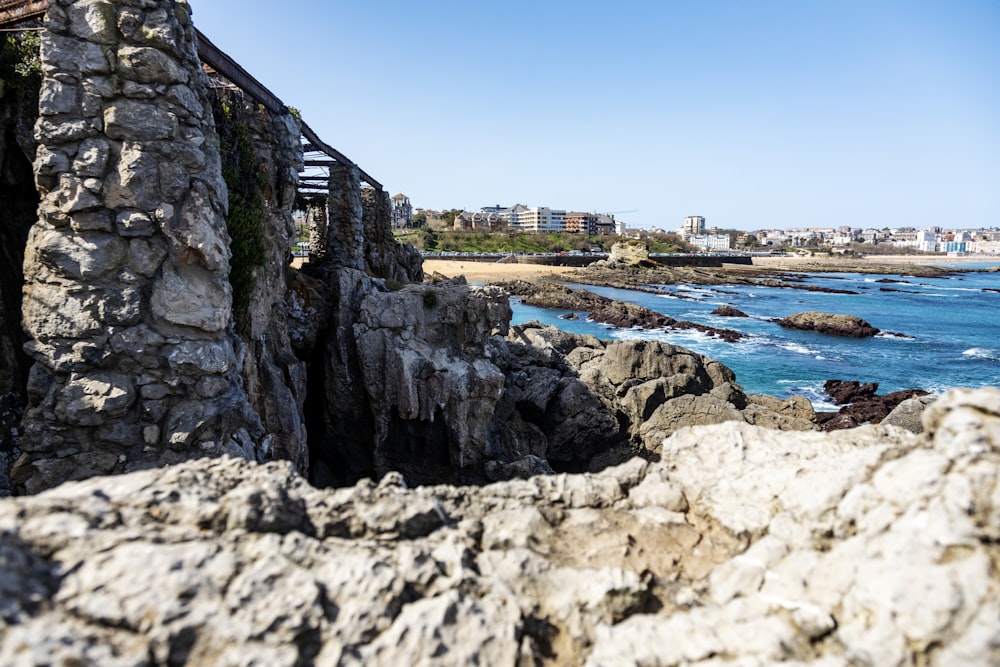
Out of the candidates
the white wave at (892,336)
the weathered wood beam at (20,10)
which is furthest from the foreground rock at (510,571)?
the white wave at (892,336)

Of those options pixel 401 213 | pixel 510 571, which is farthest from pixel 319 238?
pixel 401 213

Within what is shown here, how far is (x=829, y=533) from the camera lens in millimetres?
5105

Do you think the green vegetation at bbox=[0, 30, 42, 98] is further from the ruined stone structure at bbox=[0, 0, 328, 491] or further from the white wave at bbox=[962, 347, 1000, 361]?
the white wave at bbox=[962, 347, 1000, 361]

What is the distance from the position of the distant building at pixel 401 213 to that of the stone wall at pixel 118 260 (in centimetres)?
13829

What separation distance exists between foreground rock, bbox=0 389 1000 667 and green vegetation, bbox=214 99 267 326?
780 cm

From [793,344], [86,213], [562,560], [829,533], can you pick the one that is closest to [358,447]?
[86,213]

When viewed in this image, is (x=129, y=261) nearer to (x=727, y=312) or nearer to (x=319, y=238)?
(x=319, y=238)

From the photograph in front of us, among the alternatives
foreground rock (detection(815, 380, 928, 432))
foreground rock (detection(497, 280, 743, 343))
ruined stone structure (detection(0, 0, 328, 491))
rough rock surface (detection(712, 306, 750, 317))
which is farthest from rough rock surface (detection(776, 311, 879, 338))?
ruined stone structure (detection(0, 0, 328, 491))

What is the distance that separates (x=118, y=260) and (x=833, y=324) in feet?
191

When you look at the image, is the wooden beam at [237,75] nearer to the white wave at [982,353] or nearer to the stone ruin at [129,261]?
the stone ruin at [129,261]

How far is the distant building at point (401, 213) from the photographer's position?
147975 millimetres

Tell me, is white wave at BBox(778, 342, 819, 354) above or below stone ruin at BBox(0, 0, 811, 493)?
below

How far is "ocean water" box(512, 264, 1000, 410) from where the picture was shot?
37.9 metres

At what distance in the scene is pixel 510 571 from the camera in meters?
5.21
